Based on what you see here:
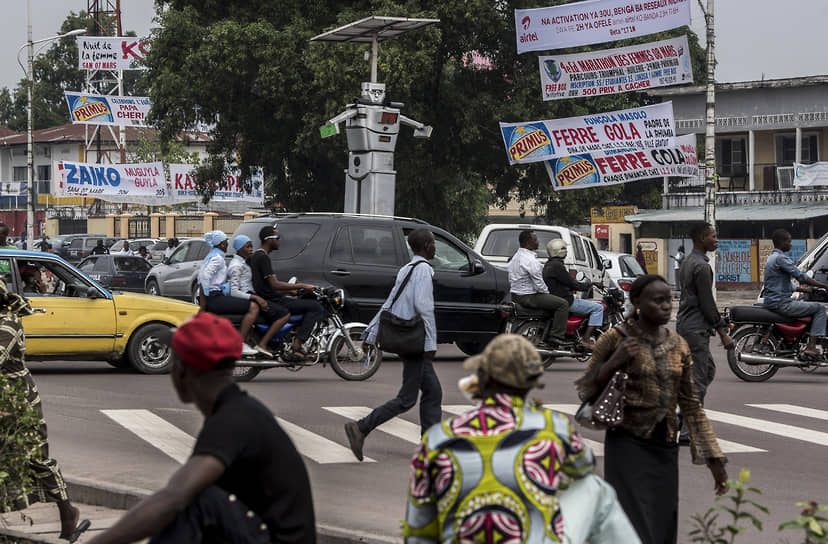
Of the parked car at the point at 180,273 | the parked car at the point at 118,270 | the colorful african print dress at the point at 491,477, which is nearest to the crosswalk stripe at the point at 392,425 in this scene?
the colorful african print dress at the point at 491,477

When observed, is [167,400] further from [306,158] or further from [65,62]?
[65,62]

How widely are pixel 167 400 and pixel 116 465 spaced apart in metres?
3.71

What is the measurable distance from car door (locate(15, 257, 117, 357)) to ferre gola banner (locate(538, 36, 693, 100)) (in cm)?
1619

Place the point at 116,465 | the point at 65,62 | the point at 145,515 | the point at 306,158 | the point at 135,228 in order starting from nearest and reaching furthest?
the point at 145,515 → the point at 116,465 → the point at 306,158 → the point at 135,228 → the point at 65,62

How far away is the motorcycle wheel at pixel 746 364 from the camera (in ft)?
50.8

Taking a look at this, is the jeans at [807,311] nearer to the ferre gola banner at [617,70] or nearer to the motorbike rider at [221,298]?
the motorbike rider at [221,298]

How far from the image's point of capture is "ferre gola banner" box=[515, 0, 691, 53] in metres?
27.2

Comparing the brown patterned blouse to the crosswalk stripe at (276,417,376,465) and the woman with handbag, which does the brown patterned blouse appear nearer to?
the woman with handbag

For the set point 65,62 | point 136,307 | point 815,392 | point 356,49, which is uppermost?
point 65,62

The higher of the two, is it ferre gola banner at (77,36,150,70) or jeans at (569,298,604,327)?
ferre gola banner at (77,36,150,70)

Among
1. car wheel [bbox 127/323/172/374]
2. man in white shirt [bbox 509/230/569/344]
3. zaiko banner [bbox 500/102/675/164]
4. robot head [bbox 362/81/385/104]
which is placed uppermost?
robot head [bbox 362/81/385/104]

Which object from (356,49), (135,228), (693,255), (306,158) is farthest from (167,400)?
(135,228)

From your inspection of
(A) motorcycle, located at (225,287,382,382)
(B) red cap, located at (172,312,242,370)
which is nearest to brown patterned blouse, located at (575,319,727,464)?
(B) red cap, located at (172,312,242,370)

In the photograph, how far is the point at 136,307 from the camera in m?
15.1
